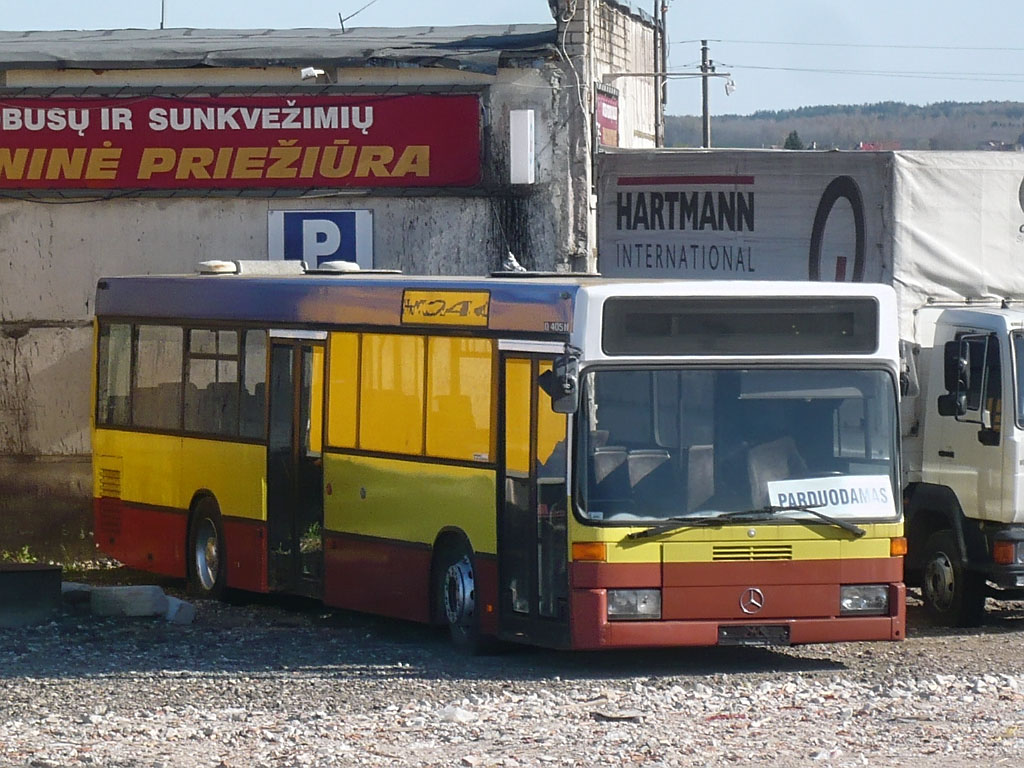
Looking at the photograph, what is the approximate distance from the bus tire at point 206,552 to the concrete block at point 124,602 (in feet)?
4.25

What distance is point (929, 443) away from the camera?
46.8 feet

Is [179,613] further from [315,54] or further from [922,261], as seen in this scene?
[315,54]

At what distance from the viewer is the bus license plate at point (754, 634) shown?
11.6 metres

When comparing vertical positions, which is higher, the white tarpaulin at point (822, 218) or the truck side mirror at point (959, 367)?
the white tarpaulin at point (822, 218)

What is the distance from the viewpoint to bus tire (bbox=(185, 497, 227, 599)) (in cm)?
1595

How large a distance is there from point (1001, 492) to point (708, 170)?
6149 mm

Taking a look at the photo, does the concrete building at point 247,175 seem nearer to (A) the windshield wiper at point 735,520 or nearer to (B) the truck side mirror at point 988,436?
(B) the truck side mirror at point 988,436

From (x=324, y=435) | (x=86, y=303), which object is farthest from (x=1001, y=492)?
(x=86, y=303)

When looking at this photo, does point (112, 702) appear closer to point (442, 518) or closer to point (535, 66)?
point (442, 518)

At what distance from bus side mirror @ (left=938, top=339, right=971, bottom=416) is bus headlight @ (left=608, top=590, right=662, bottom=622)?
3231 mm

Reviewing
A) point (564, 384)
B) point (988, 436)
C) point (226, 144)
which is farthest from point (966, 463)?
point (226, 144)

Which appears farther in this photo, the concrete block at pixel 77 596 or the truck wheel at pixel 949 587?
the concrete block at pixel 77 596

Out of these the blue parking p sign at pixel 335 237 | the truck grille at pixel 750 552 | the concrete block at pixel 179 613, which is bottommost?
the concrete block at pixel 179 613

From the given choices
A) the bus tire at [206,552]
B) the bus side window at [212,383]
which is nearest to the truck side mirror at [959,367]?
the bus side window at [212,383]
